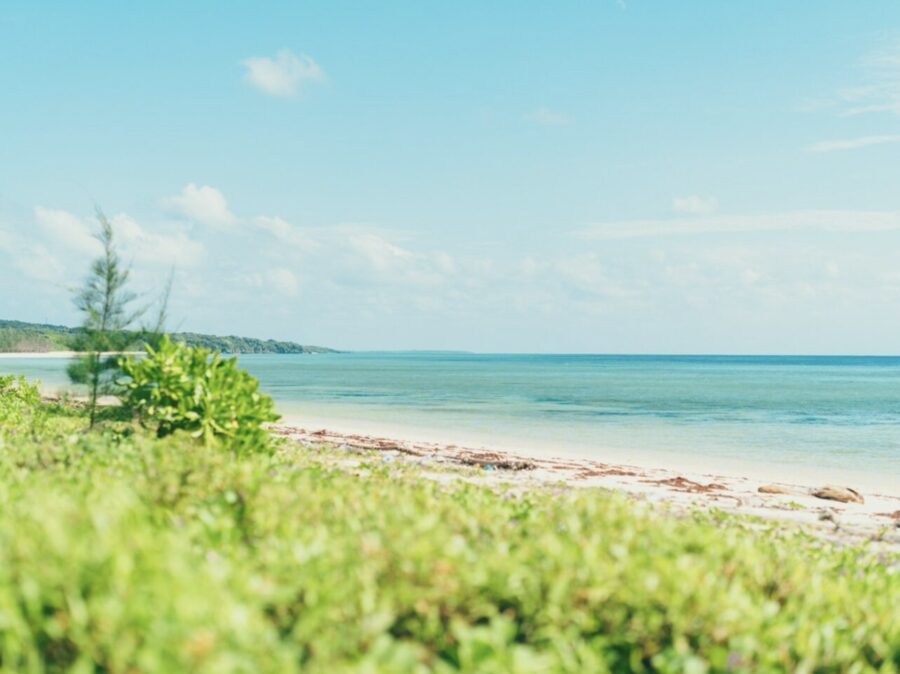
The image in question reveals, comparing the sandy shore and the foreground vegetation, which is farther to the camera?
the sandy shore

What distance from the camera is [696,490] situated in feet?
51.3

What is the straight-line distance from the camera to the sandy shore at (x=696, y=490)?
1168cm

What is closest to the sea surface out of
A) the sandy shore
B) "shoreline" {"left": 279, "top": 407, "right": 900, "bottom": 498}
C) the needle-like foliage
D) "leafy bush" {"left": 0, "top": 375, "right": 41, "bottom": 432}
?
"shoreline" {"left": 279, "top": 407, "right": 900, "bottom": 498}

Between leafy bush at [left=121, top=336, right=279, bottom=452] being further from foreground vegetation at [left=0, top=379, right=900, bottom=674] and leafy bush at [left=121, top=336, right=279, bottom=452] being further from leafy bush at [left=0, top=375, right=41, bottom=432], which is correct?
foreground vegetation at [left=0, top=379, right=900, bottom=674]

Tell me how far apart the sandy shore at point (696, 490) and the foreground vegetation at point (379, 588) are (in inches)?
156

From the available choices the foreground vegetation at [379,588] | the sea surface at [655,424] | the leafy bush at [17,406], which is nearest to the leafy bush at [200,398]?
the leafy bush at [17,406]

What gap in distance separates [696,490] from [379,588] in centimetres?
1250

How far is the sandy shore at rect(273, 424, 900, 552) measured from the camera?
11.7 metres

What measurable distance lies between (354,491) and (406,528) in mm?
1780

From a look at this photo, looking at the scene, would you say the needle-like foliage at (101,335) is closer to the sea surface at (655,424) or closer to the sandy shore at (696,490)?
the sandy shore at (696,490)

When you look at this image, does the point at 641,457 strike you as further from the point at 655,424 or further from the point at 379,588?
the point at 379,588

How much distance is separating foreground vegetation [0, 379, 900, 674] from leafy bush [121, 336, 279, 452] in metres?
3.98

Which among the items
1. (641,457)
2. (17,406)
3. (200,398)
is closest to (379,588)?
(200,398)

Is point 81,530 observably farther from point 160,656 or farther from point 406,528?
point 406,528
